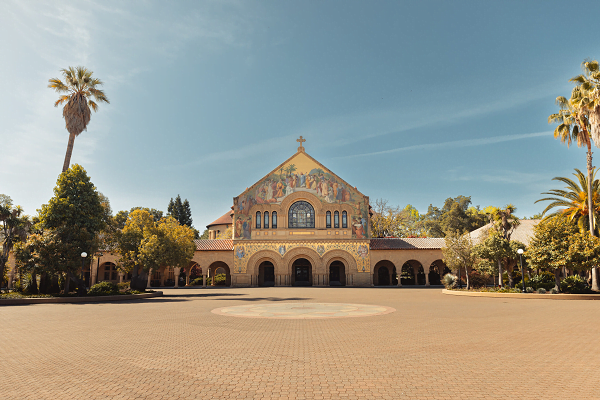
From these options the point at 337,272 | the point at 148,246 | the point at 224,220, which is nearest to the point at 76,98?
the point at 148,246

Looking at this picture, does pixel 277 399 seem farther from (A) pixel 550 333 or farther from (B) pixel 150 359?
(A) pixel 550 333

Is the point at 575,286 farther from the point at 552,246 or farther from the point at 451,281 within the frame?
the point at 451,281

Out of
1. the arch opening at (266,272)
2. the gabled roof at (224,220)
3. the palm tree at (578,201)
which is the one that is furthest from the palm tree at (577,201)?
the gabled roof at (224,220)

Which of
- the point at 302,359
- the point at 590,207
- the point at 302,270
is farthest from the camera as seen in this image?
the point at 302,270

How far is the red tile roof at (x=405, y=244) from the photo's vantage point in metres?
43.6

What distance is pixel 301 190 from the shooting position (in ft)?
143

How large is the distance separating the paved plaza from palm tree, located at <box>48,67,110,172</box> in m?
21.9

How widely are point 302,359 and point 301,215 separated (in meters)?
36.2

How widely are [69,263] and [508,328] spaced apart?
959 inches

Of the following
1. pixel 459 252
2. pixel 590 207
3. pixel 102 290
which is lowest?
pixel 102 290

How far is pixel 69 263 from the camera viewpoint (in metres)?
24.6

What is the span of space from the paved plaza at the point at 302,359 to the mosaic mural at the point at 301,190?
30.6m

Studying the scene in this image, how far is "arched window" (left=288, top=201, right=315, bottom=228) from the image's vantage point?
43.4 meters

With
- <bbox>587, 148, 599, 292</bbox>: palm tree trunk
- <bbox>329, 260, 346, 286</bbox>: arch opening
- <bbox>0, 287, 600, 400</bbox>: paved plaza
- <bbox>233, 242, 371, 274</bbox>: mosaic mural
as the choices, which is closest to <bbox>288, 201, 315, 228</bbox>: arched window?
<bbox>233, 242, 371, 274</bbox>: mosaic mural
